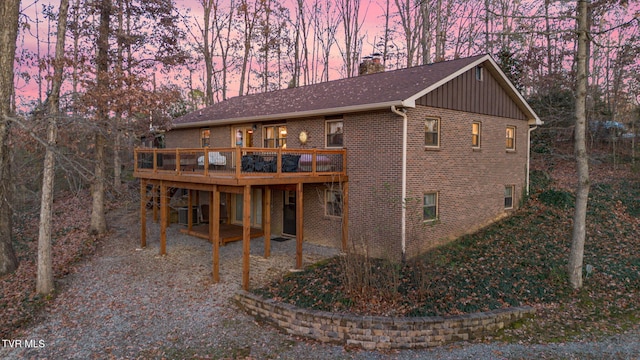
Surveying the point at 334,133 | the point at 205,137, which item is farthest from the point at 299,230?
the point at 205,137

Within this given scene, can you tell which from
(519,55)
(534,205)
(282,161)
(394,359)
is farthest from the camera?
(519,55)

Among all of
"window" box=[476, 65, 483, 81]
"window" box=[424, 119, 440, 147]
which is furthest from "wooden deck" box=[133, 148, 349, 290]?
"window" box=[476, 65, 483, 81]

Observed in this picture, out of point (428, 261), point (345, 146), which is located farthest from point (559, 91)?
point (428, 261)

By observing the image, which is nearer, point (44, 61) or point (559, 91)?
point (44, 61)

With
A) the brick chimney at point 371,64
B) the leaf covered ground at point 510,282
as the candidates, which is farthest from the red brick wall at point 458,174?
the brick chimney at point 371,64

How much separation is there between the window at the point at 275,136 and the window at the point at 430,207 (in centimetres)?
554

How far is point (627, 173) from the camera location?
1775 cm

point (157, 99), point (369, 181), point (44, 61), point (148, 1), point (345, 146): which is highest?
point (148, 1)

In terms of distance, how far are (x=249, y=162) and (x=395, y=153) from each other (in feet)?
13.6

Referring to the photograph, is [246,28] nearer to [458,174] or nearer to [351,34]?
[351,34]

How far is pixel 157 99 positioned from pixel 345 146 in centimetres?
642

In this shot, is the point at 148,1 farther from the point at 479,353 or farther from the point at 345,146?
the point at 479,353

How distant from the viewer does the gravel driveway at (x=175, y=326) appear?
248 inches

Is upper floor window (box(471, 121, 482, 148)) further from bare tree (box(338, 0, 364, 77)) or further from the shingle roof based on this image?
bare tree (box(338, 0, 364, 77))
